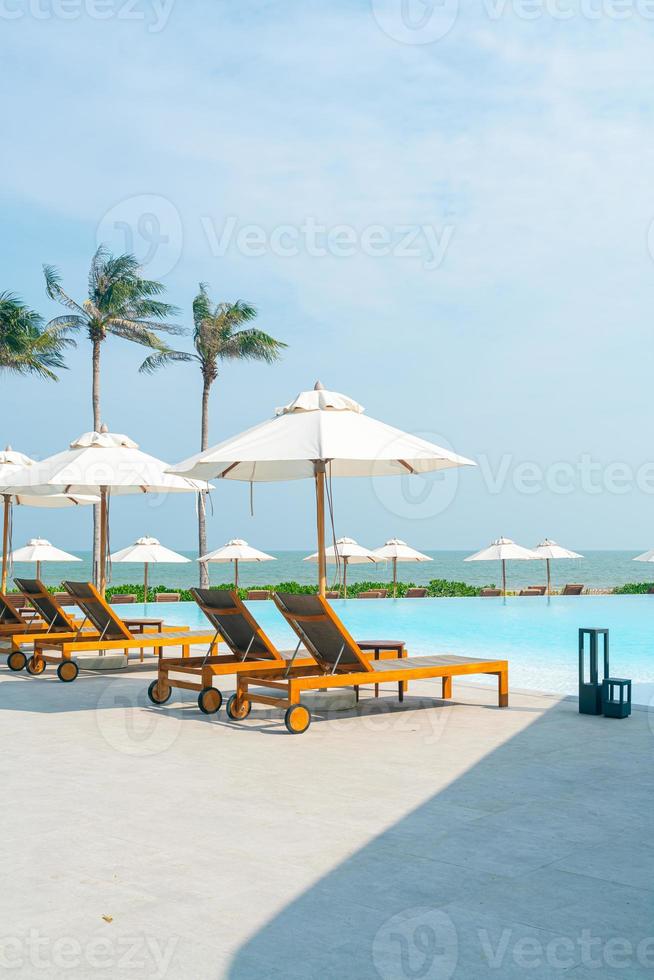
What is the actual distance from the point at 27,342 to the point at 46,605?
1993cm

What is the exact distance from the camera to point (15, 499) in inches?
653

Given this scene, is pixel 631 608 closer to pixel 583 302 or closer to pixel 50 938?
pixel 583 302

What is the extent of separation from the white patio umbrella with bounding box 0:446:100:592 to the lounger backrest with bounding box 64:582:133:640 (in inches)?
73.8

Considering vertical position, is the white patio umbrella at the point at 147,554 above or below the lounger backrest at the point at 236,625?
above

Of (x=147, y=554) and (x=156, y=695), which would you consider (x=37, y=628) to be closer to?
(x=156, y=695)

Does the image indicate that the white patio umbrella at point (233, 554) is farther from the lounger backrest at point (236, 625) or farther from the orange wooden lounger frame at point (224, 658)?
the lounger backrest at point (236, 625)

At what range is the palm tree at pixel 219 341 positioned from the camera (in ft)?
101

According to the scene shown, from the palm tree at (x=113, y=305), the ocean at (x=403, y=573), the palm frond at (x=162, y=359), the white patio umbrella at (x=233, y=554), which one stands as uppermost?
the palm tree at (x=113, y=305)

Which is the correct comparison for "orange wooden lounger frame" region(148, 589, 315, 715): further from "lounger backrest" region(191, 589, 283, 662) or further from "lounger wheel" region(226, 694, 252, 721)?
"lounger wheel" region(226, 694, 252, 721)

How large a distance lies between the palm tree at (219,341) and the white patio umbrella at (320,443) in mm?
21850

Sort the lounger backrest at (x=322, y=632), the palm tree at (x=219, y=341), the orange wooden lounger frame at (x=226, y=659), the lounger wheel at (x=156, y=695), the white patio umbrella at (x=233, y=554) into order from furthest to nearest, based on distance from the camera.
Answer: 1. the palm tree at (x=219, y=341)
2. the white patio umbrella at (x=233, y=554)
3. the lounger wheel at (x=156, y=695)
4. the orange wooden lounger frame at (x=226, y=659)
5. the lounger backrest at (x=322, y=632)

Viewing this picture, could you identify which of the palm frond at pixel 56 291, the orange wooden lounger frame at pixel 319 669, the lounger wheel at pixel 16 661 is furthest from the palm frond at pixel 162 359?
the orange wooden lounger frame at pixel 319 669

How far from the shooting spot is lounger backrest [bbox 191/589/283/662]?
25.7ft

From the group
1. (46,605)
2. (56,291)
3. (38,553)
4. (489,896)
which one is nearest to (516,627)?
(46,605)
